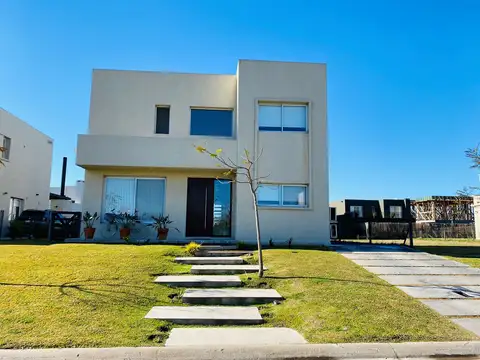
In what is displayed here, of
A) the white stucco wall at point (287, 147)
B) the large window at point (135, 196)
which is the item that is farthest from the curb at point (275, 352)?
the large window at point (135, 196)

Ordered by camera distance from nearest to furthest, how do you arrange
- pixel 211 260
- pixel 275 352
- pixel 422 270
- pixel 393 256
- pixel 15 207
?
pixel 275 352, pixel 422 270, pixel 211 260, pixel 393 256, pixel 15 207

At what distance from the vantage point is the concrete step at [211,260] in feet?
28.1

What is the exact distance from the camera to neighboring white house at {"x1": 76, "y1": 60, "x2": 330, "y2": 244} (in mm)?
12594

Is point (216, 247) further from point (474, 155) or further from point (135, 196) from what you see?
point (474, 155)

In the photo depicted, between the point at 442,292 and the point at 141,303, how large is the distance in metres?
5.27

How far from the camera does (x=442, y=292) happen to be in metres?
6.53

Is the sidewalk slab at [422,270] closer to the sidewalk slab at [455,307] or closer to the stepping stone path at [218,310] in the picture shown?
the sidewalk slab at [455,307]

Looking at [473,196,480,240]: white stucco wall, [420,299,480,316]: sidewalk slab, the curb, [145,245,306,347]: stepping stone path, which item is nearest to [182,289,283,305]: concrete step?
[145,245,306,347]: stepping stone path

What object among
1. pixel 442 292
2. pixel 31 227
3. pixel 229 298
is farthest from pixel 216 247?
pixel 31 227

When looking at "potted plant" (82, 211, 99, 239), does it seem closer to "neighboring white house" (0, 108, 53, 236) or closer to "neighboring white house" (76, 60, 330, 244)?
"neighboring white house" (76, 60, 330, 244)

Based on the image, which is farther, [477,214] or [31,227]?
[477,214]

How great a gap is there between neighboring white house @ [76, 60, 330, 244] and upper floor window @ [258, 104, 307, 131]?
0.04 m

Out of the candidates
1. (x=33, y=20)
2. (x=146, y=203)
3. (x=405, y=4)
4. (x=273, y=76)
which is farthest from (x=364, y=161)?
(x=33, y=20)

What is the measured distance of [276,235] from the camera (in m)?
12.4
